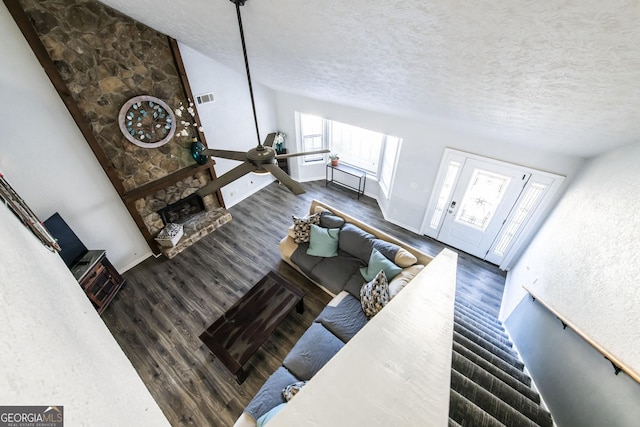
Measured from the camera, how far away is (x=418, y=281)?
4.11 feet

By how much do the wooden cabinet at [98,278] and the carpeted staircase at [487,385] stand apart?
166 inches

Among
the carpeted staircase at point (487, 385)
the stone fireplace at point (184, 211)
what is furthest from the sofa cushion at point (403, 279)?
the stone fireplace at point (184, 211)

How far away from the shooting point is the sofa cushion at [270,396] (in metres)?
2.25

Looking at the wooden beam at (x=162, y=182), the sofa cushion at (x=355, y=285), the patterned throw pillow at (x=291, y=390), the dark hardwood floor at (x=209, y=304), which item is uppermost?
the wooden beam at (x=162, y=182)

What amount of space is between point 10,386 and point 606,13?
1.81 meters

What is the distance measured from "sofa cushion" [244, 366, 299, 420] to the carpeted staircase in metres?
1.56

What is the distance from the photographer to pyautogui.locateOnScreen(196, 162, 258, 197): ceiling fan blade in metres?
1.76

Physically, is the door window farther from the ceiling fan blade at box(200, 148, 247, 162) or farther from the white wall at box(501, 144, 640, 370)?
the ceiling fan blade at box(200, 148, 247, 162)

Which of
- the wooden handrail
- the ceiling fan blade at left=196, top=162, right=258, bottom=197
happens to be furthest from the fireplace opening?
the wooden handrail

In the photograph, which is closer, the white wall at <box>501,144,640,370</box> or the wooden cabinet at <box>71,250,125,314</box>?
the white wall at <box>501,144,640,370</box>

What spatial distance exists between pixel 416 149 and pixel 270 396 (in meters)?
4.07

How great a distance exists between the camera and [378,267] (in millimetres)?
3324

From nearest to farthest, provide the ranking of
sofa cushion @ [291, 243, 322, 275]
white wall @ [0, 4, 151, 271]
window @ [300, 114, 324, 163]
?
white wall @ [0, 4, 151, 271], sofa cushion @ [291, 243, 322, 275], window @ [300, 114, 324, 163]

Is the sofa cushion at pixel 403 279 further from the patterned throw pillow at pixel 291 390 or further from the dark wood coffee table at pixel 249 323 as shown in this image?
the patterned throw pillow at pixel 291 390
